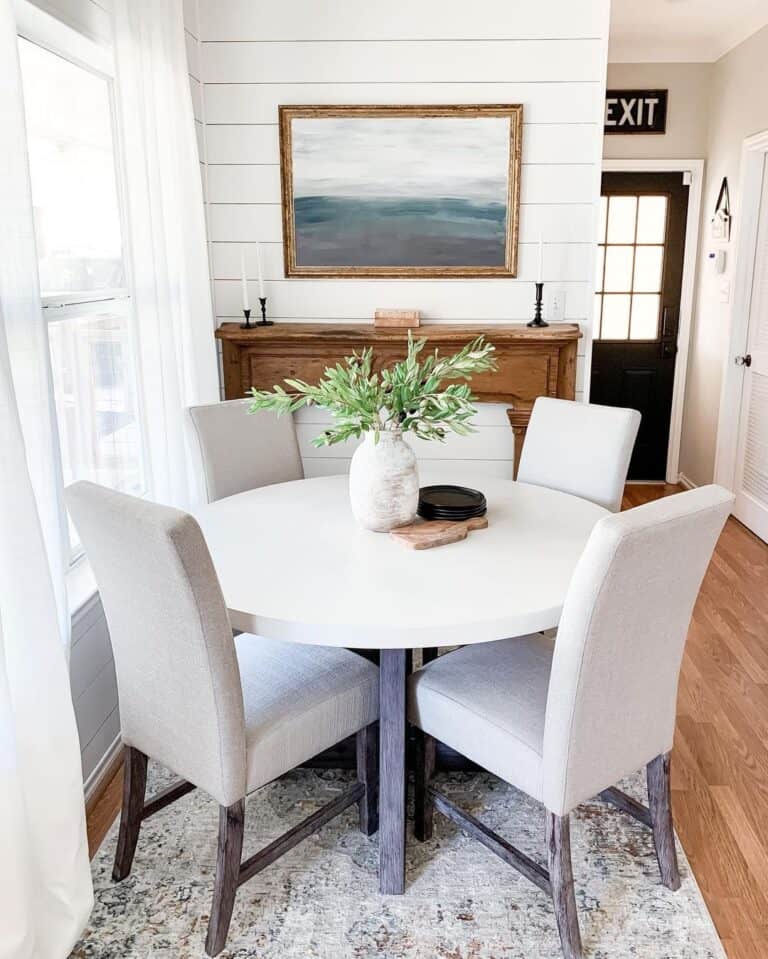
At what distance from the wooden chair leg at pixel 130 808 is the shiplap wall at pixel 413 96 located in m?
2.25

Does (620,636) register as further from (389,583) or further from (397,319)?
(397,319)

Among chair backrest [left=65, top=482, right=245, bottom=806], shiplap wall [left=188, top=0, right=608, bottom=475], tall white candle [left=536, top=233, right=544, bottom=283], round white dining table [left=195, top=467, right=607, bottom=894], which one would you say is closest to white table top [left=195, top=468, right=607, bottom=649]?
round white dining table [left=195, top=467, right=607, bottom=894]

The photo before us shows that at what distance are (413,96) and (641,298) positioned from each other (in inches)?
99.3

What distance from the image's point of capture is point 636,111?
16.6ft

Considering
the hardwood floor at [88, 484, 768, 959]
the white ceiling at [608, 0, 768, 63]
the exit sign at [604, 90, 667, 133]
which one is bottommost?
Answer: the hardwood floor at [88, 484, 768, 959]

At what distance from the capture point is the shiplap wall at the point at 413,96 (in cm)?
336

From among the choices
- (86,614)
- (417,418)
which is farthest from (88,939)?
(417,418)

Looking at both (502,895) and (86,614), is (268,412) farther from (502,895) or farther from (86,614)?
(502,895)

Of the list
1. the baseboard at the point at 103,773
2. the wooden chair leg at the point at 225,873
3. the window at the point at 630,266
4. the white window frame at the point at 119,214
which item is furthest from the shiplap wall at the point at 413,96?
the wooden chair leg at the point at 225,873

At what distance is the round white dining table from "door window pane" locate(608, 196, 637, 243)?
3454 mm

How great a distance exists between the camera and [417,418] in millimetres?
2010

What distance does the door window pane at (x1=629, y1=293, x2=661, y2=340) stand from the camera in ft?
17.7

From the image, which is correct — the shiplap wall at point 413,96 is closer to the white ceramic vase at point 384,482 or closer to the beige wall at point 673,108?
the white ceramic vase at point 384,482

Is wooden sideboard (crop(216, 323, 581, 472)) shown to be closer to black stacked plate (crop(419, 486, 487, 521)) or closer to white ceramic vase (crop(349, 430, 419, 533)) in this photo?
black stacked plate (crop(419, 486, 487, 521))
